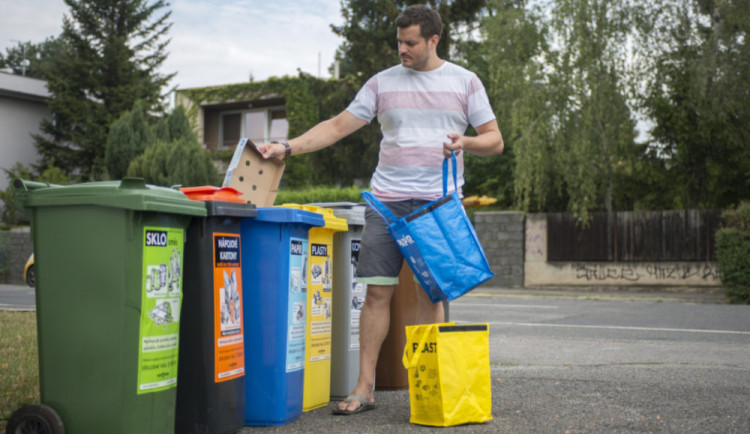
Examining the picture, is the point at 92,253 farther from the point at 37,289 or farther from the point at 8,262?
the point at 8,262

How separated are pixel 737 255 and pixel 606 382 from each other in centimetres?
1119

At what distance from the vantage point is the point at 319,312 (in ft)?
14.6

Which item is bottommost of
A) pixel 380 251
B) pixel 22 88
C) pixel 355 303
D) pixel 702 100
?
pixel 355 303

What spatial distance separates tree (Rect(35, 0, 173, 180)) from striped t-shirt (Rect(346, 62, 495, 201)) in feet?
103

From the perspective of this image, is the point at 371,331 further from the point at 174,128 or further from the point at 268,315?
the point at 174,128

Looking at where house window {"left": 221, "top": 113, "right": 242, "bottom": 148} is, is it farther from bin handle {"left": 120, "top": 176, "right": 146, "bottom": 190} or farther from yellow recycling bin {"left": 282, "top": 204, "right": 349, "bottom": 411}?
bin handle {"left": 120, "top": 176, "right": 146, "bottom": 190}

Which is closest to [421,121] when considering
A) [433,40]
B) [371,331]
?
[433,40]

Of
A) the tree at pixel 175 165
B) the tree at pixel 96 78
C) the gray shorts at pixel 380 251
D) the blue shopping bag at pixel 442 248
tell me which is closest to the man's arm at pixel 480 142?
the blue shopping bag at pixel 442 248

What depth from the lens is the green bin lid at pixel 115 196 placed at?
10.6 feet

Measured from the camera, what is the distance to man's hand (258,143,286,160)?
171 inches

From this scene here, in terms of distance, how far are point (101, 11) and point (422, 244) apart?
34.7 metres

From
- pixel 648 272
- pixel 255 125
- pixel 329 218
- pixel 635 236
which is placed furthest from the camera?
pixel 255 125

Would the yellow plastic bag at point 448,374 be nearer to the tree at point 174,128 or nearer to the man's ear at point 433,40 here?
the man's ear at point 433,40

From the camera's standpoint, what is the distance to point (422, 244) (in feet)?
13.5
